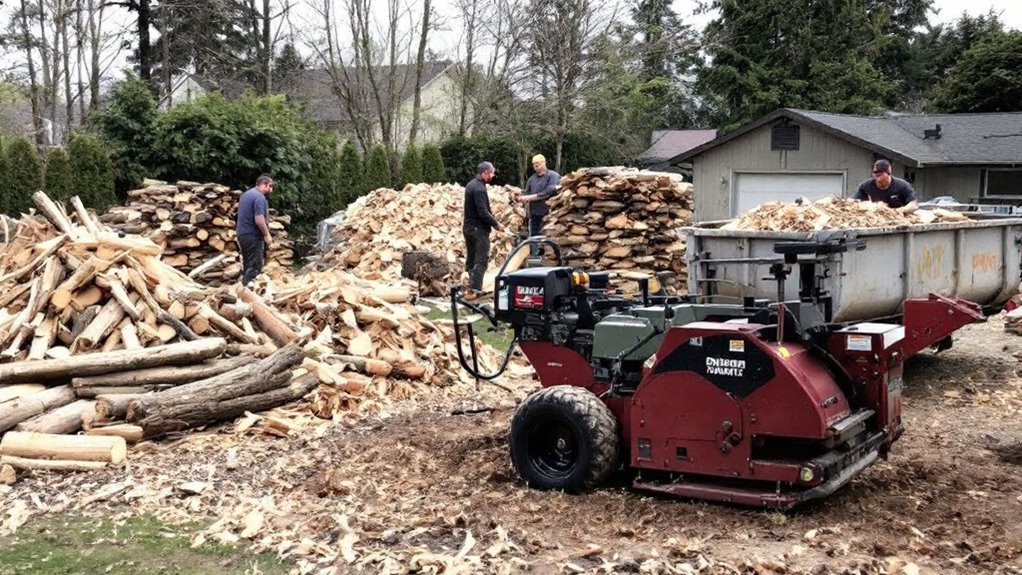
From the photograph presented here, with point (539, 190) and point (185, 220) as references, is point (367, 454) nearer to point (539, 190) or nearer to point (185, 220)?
point (539, 190)

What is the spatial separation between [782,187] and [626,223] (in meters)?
15.2

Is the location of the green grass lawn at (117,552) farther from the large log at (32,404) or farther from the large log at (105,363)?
the large log at (105,363)

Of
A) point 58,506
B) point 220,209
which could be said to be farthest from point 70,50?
point 58,506

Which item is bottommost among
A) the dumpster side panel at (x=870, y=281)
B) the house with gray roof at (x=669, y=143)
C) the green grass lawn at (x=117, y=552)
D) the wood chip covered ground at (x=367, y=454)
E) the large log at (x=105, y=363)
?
the green grass lawn at (x=117, y=552)

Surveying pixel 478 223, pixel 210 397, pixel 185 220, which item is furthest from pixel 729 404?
pixel 185 220

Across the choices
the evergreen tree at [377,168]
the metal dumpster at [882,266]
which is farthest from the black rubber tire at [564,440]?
the evergreen tree at [377,168]

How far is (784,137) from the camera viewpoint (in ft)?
95.5

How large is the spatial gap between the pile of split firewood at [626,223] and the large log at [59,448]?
31.2 feet

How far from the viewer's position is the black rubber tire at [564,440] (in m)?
6.05

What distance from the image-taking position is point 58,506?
20.5 feet

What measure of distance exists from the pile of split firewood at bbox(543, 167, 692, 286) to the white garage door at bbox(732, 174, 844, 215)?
43.2 feet

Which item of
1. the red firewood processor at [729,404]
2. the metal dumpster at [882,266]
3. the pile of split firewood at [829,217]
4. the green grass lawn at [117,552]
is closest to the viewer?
the green grass lawn at [117,552]

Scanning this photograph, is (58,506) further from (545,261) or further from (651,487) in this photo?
(545,261)

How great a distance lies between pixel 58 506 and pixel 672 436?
383 cm
